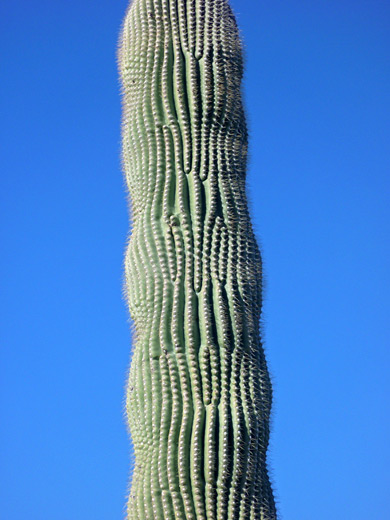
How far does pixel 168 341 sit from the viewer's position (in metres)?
4.41

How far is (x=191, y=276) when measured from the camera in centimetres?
452

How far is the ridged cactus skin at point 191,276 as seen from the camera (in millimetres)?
4223

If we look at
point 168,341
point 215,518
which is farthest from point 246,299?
point 215,518

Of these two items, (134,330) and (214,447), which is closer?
(214,447)

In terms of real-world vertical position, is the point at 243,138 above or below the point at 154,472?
above

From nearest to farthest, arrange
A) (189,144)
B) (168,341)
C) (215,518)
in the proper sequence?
(215,518)
(168,341)
(189,144)

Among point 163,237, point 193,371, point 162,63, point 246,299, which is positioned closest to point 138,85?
point 162,63

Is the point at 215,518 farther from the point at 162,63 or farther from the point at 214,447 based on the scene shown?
the point at 162,63

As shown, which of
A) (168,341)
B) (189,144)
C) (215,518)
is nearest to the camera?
(215,518)

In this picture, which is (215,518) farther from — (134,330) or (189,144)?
(189,144)

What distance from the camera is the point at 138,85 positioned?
506 cm

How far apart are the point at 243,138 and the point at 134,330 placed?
1467 millimetres

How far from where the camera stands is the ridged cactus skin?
422 centimetres

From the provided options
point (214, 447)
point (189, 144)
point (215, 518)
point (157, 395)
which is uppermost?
point (189, 144)
